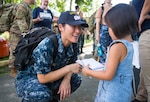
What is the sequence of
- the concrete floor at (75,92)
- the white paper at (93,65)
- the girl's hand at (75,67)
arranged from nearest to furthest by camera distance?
the white paper at (93,65)
the girl's hand at (75,67)
the concrete floor at (75,92)

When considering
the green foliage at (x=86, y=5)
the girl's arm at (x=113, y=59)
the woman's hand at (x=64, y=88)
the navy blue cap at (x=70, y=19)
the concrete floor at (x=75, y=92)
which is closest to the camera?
the girl's arm at (x=113, y=59)

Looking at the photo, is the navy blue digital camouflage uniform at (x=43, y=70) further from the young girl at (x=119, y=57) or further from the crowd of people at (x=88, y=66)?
the young girl at (x=119, y=57)

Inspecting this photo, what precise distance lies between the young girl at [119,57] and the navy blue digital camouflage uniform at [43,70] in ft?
1.27

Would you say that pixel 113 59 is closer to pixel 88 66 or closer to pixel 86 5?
pixel 88 66

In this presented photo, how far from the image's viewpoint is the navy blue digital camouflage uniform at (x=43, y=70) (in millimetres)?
→ 2158

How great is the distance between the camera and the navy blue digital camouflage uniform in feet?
7.08

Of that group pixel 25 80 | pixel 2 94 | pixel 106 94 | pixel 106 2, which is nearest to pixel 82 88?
pixel 2 94

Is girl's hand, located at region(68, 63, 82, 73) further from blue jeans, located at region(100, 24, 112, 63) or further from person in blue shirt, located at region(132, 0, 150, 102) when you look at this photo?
blue jeans, located at region(100, 24, 112, 63)

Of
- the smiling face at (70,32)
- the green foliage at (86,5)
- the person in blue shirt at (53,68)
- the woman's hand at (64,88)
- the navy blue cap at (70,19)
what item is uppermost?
the navy blue cap at (70,19)

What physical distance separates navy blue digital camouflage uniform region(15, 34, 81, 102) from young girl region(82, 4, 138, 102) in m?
0.39

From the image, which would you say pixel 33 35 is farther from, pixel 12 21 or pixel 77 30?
pixel 12 21

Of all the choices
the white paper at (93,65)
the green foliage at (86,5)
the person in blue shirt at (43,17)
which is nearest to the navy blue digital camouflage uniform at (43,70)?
the white paper at (93,65)

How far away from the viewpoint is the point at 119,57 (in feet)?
6.10

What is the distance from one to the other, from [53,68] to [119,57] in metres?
0.77
